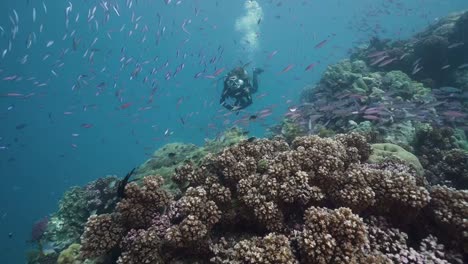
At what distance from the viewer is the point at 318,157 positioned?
5.55 meters

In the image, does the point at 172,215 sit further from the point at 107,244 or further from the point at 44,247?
the point at 44,247

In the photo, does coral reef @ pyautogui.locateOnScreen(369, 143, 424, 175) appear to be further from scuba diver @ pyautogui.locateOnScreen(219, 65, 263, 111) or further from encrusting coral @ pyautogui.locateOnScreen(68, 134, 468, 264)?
scuba diver @ pyautogui.locateOnScreen(219, 65, 263, 111)

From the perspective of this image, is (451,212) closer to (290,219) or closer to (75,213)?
(290,219)

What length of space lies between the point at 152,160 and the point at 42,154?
122927mm

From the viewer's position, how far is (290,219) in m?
5.04

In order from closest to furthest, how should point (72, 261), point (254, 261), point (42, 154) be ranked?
point (254, 261) → point (72, 261) → point (42, 154)

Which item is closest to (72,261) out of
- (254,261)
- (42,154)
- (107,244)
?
(107,244)

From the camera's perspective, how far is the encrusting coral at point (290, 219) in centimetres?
405

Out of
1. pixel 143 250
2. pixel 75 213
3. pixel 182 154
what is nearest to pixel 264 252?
pixel 143 250

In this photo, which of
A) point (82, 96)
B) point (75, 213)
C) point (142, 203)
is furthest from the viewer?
point (82, 96)

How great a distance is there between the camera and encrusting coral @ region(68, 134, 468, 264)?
405cm

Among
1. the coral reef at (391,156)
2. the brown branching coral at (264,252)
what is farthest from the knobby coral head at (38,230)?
the coral reef at (391,156)

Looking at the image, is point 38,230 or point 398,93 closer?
point 38,230

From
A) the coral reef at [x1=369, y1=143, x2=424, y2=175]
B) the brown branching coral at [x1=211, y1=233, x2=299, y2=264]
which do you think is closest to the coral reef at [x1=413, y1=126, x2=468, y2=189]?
the coral reef at [x1=369, y1=143, x2=424, y2=175]
